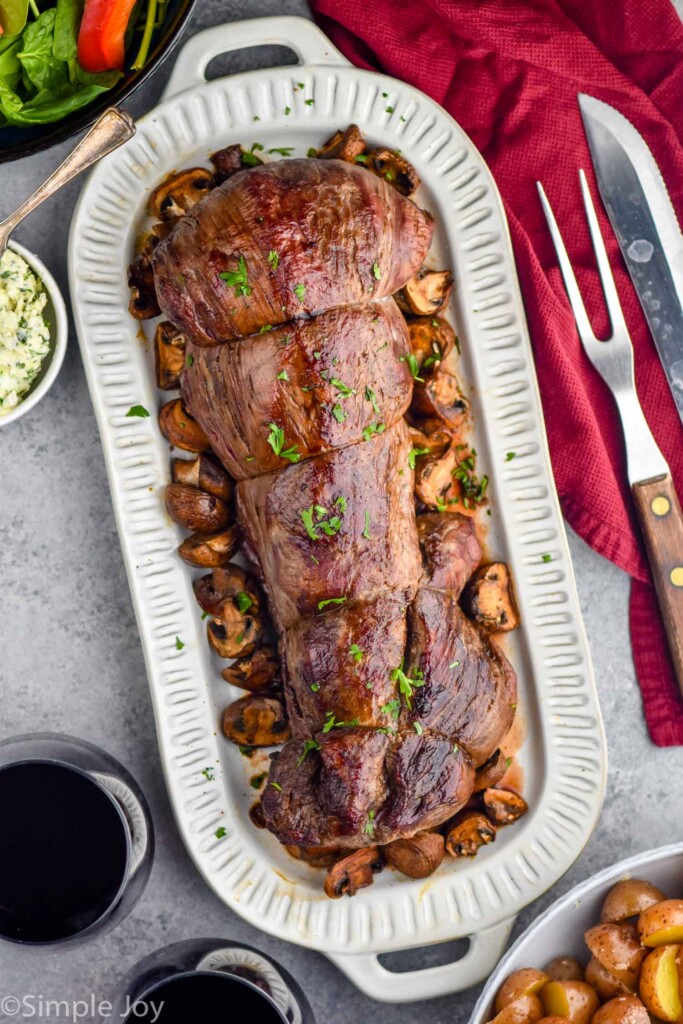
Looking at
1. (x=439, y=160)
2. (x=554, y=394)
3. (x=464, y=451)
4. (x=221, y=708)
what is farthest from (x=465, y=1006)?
(x=439, y=160)

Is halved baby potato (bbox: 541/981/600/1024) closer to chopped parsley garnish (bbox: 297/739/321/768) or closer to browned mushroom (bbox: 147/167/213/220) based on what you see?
chopped parsley garnish (bbox: 297/739/321/768)

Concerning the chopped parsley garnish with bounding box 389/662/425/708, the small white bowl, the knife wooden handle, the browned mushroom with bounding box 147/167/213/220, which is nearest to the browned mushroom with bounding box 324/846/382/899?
the chopped parsley garnish with bounding box 389/662/425/708

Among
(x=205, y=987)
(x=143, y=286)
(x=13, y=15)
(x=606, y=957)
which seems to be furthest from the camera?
(x=143, y=286)

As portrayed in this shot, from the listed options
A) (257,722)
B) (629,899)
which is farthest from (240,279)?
(629,899)

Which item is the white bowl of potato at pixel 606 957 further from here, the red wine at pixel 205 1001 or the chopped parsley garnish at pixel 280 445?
the chopped parsley garnish at pixel 280 445

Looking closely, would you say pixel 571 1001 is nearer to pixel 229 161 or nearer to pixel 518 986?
pixel 518 986
